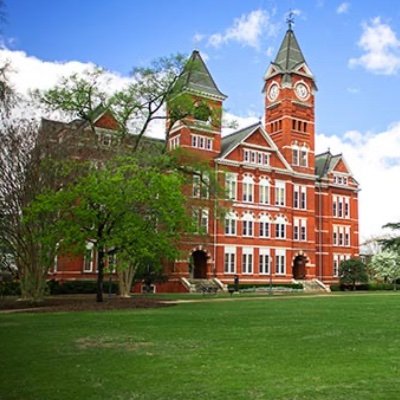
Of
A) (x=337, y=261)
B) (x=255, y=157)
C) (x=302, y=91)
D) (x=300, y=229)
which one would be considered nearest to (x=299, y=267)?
(x=300, y=229)

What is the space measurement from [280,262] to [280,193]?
7.21 m

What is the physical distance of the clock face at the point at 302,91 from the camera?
5866 cm

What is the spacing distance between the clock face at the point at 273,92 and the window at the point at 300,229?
13.7 meters

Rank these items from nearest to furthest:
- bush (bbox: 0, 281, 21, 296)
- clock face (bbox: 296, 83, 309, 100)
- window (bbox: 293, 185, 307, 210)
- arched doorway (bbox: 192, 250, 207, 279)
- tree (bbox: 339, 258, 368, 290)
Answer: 1. bush (bbox: 0, 281, 21, 296)
2. arched doorway (bbox: 192, 250, 207, 279)
3. tree (bbox: 339, 258, 368, 290)
4. window (bbox: 293, 185, 307, 210)
5. clock face (bbox: 296, 83, 309, 100)

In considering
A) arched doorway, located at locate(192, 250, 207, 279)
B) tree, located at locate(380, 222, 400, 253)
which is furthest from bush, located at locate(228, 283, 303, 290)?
tree, located at locate(380, 222, 400, 253)

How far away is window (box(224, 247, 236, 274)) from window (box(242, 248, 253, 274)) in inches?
46.2

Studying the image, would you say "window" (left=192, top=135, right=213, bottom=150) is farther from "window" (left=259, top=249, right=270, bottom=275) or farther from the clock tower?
"window" (left=259, top=249, right=270, bottom=275)

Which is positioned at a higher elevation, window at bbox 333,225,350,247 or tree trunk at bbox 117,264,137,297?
window at bbox 333,225,350,247

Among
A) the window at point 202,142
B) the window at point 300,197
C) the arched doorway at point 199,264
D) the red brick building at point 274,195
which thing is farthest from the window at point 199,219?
the window at point 300,197

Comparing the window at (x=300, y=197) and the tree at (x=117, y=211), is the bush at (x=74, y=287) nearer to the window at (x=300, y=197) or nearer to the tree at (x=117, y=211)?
the tree at (x=117, y=211)

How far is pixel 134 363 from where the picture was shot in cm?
1076

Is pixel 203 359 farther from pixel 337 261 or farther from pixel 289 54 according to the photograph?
pixel 289 54

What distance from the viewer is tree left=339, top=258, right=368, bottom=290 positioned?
55.8 m

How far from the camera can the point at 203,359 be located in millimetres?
11031
